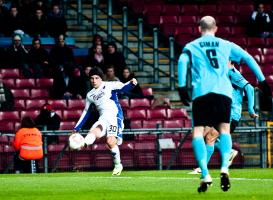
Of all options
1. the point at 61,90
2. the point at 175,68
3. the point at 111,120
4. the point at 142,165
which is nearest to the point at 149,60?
the point at 175,68

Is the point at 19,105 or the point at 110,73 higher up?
the point at 110,73

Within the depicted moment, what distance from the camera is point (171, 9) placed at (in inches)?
1252

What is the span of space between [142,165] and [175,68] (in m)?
5.46

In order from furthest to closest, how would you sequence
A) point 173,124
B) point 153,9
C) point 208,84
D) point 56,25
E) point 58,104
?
point 153,9
point 56,25
point 58,104
point 173,124
point 208,84

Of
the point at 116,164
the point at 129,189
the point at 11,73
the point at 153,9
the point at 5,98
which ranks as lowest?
the point at 129,189

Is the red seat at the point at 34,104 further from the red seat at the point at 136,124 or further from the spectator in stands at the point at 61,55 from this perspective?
the red seat at the point at 136,124

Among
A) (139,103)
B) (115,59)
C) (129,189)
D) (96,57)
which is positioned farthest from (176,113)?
(129,189)

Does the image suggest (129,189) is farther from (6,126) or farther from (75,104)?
(75,104)

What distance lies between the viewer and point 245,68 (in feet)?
95.1

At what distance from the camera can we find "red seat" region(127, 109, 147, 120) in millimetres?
26719

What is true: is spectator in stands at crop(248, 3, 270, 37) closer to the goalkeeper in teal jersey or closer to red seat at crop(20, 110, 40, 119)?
red seat at crop(20, 110, 40, 119)

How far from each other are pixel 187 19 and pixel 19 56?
6042 mm

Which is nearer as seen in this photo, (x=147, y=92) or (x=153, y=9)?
(x=147, y=92)

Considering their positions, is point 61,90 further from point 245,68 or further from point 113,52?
point 245,68
